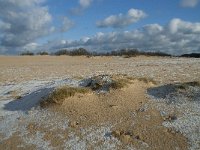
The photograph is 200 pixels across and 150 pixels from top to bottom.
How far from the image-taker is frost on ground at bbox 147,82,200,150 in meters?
8.49

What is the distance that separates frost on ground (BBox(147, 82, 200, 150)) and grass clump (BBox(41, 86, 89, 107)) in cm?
221

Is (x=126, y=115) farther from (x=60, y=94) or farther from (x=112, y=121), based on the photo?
(x=60, y=94)

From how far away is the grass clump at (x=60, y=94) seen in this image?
35.9 ft

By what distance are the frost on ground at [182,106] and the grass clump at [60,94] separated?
2.21 metres

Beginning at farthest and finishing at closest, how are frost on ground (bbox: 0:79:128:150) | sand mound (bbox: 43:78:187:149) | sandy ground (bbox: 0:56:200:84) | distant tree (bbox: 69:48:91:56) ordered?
1. distant tree (bbox: 69:48:91:56)
2. sandy ground (bbox: 0:56:200:84)
3. frost on ground (bbox: 0:79:128:150)
4. sand mound (bbox: 43:78:187:149)

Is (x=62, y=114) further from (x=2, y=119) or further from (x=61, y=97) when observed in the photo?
(x=2, y=119)

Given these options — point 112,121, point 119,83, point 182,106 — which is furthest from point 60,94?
point 182,106

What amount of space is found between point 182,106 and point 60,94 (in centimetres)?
365

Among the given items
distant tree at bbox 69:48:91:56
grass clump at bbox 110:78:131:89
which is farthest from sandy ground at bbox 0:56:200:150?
distant tree at bbox 69:48:91:56

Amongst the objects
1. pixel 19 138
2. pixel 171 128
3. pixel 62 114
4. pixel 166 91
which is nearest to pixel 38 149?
pixel 19 138

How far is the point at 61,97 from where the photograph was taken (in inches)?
431

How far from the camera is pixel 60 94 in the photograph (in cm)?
1104

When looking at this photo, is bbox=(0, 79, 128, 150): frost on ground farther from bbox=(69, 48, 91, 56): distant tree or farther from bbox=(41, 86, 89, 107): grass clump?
bbox=(69, 48, 91, 56): distant tree

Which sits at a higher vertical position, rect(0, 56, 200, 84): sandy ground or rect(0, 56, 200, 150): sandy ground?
rect(0, 56, 200, 150): sandy ground
